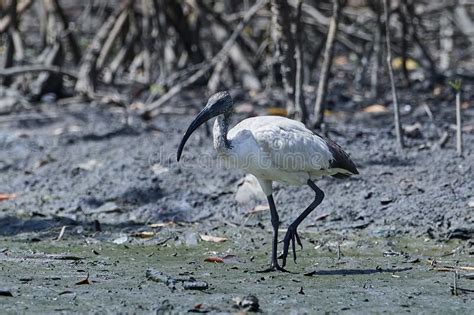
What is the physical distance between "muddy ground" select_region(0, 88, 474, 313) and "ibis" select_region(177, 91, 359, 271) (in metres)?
0.50

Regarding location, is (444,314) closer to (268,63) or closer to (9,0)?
(268,63)

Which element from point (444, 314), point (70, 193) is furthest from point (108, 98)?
point (444, 314)

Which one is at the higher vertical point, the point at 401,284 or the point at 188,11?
the point at 188,11

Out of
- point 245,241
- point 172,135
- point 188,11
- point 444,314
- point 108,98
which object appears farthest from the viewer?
point 188,11

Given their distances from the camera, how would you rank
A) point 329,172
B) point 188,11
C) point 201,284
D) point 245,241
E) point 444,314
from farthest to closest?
point 188,11 < point 245,241 < point 329,172 < point 201,284 < point 444,314

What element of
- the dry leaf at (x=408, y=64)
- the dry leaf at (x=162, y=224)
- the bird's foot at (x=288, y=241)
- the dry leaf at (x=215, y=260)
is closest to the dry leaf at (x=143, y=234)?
the dry leaf at (x=162, y=224)

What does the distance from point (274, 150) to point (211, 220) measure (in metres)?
1.57

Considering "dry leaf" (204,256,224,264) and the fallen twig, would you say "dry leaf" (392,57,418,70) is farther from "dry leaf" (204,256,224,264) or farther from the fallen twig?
"dry leaf" (204,256,224,264)

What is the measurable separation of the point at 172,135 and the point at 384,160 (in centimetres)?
Result: 219

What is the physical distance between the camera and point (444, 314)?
17.7 feet

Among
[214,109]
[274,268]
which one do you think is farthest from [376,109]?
[274,268]

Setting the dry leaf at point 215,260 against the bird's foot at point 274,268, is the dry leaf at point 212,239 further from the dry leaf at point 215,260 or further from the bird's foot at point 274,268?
the bird's foot at point 274,268

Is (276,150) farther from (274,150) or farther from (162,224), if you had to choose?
(162,224)

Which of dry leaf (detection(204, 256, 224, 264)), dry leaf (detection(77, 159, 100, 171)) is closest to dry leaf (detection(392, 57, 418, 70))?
dry leaf (detection(77, 159, 100, 171))
